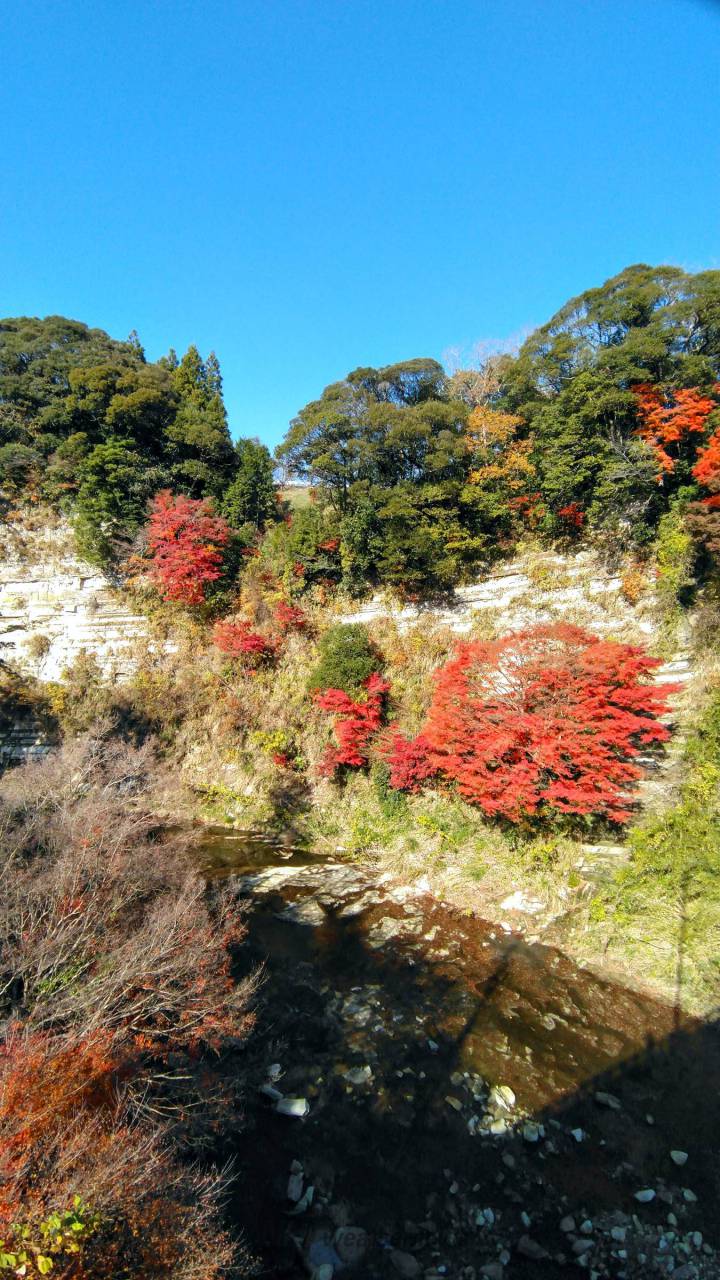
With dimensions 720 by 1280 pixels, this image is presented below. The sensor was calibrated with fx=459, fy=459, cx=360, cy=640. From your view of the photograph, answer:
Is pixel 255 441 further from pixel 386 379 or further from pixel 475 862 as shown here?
pixel 475 862

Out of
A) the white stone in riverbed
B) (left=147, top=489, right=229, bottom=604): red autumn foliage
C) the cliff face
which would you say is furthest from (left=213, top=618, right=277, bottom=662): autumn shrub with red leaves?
the white stone in riverbed

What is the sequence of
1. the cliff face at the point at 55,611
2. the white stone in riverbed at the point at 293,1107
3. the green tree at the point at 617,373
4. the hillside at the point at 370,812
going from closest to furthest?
the hillside at the point at 370,812 < the white stone in riverbed at the point at 293,1107 < the green tree at the point at 617,373 < the cliff face at the point at 55,611

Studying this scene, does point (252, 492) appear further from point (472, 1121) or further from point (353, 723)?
point (472, 1121)

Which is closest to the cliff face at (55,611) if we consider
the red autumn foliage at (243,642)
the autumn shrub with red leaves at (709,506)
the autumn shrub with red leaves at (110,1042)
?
the red autumn foliage at (243,642)

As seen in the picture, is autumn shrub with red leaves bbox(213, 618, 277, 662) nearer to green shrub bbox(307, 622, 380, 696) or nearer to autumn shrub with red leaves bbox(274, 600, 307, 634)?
autumn shrub with red leaves bbox(274, 600, 307, 634)

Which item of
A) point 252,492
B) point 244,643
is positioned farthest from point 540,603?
point 252,492

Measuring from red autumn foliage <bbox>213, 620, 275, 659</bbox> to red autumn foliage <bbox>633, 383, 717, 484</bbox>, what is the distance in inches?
600

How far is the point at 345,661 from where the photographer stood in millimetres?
15617

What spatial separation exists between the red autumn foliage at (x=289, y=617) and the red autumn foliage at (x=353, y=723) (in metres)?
4.82

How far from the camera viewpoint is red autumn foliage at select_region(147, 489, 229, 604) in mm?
20000

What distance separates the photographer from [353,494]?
1881 cm

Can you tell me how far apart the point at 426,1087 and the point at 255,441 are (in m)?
25.9

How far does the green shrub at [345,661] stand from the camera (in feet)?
50.5

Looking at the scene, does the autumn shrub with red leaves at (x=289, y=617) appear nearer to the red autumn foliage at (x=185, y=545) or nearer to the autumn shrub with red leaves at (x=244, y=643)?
the autumn shrub with red leaves at (x=244, y=643)
